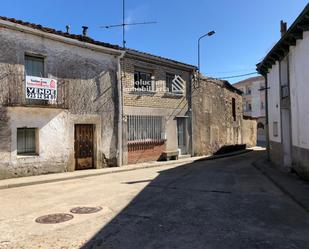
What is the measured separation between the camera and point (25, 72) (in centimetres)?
1301

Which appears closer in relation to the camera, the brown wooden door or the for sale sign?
the for sale sign

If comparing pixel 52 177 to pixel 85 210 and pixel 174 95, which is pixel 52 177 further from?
pixel 174 95

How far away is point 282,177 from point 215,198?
183 inches

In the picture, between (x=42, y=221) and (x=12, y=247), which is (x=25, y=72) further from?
(x=12, y=247)

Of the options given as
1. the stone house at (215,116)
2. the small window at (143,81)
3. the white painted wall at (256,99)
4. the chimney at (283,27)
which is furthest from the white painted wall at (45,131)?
the white painted wall at (256,99)

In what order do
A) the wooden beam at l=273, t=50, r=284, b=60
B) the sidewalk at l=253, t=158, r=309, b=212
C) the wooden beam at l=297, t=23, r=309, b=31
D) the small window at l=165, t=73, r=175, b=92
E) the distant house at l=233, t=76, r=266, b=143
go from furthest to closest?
the distant house at l=233, t=76, r=266, b=143
the small window at l=165, t=73, r=175, b=92
the wooden beam at l=273, t=50, r=284, b=60
the wooden beam at l=297, t=23, r=309, b=31
the sidewalk at l=253, t=158, r=309, b=212

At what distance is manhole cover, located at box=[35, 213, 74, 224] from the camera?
6537 millimetres

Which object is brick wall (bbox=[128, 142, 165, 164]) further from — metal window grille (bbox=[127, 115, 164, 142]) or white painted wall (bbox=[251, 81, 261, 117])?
white painted wall (bbox=[251, 81, 261, 117])

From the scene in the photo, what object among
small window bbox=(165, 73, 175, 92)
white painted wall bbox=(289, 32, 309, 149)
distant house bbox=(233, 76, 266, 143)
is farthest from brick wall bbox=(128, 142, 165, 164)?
distant house bbox=(233, 76, 266, 143)

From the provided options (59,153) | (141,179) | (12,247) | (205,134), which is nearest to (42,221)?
(12,247)

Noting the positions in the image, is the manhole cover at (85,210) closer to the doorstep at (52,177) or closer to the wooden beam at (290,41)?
the doorstep at (52,177)

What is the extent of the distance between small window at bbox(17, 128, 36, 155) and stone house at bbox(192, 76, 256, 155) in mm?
11292

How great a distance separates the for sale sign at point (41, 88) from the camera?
42.3 ft

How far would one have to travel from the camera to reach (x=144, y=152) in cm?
1855
